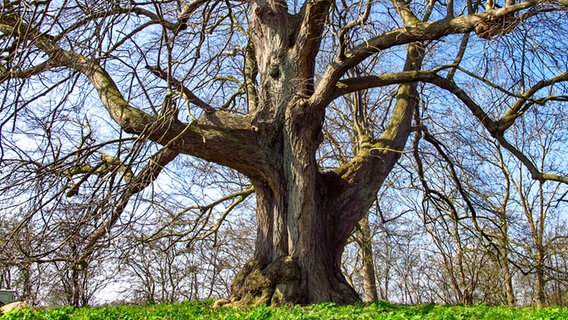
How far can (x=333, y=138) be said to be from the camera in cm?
1313

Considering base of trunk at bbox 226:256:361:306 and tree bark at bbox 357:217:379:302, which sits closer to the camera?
base of trunk at bbox 226:256:361:306

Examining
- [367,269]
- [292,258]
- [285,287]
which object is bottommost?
[285,287]

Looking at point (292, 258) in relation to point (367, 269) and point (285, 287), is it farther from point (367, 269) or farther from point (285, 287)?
point (367, 269)

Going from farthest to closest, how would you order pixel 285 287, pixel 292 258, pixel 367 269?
pixel 367 269 < pixel 292 258 < pixel 285 287

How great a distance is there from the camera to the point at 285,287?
6129 mm

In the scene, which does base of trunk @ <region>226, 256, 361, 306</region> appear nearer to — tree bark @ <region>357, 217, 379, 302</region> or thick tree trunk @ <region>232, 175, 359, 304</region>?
thick tree trunk @ <region>232, 175, 359, 304</region>

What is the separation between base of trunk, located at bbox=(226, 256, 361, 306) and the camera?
6094mm

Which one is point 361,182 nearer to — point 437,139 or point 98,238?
point 437,139

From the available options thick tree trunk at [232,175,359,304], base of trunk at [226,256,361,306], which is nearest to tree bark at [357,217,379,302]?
thick tree trunk at [232,175,359,304]

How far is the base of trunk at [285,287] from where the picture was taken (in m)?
6.09

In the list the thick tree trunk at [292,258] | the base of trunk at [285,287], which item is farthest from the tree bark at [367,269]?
the base of trunk at [285,287]

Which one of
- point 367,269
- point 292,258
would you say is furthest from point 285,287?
point 367,269

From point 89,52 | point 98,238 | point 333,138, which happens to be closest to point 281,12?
point 89,52

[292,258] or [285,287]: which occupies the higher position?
[292,258]
